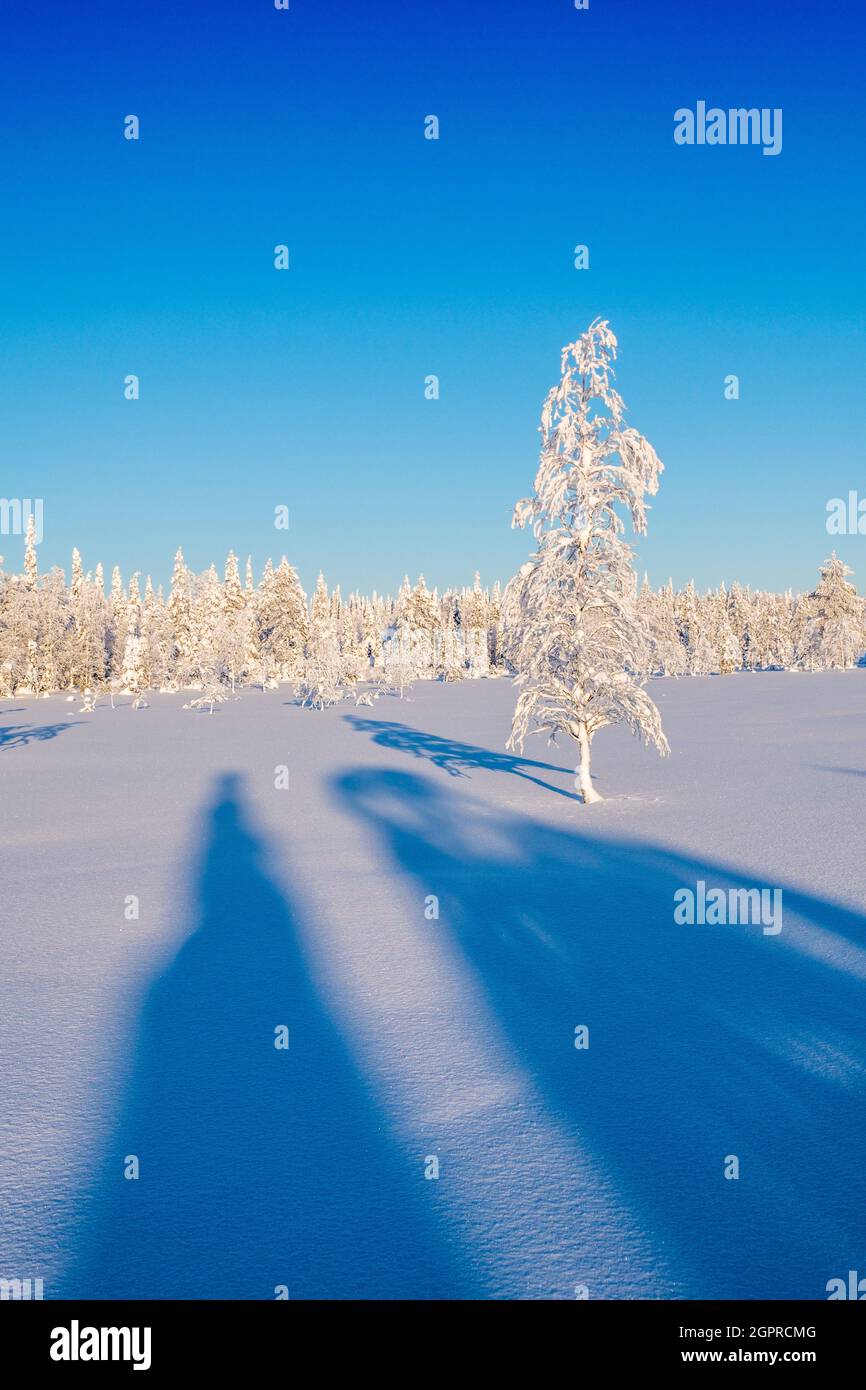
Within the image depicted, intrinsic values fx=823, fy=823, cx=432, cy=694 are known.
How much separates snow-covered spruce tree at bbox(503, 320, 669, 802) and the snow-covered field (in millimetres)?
3273

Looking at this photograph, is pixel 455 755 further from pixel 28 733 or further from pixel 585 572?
pixel 28 733

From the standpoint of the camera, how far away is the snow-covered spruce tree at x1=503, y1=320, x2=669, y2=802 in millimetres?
17609

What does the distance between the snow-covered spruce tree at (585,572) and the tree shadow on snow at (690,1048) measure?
5.97 metres

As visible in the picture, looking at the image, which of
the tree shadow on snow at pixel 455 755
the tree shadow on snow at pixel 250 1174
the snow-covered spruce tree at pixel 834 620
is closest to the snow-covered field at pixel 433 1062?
the tree shadow on snow at pixel 250 1174

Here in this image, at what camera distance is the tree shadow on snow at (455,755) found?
76.1 ft

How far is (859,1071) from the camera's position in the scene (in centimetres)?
591

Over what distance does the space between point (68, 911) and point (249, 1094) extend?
5897 mm

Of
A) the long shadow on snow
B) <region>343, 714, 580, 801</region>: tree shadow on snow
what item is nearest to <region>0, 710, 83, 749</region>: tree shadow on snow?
the long shadow on snow

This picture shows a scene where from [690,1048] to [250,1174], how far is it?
3.44 m

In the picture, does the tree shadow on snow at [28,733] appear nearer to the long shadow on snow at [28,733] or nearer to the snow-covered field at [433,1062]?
the long shadow on snow at [28,733]

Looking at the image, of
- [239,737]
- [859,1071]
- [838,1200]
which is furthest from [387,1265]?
[239,737]

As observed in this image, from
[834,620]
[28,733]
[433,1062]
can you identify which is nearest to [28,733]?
[28,733]

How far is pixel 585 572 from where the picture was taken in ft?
58.9
